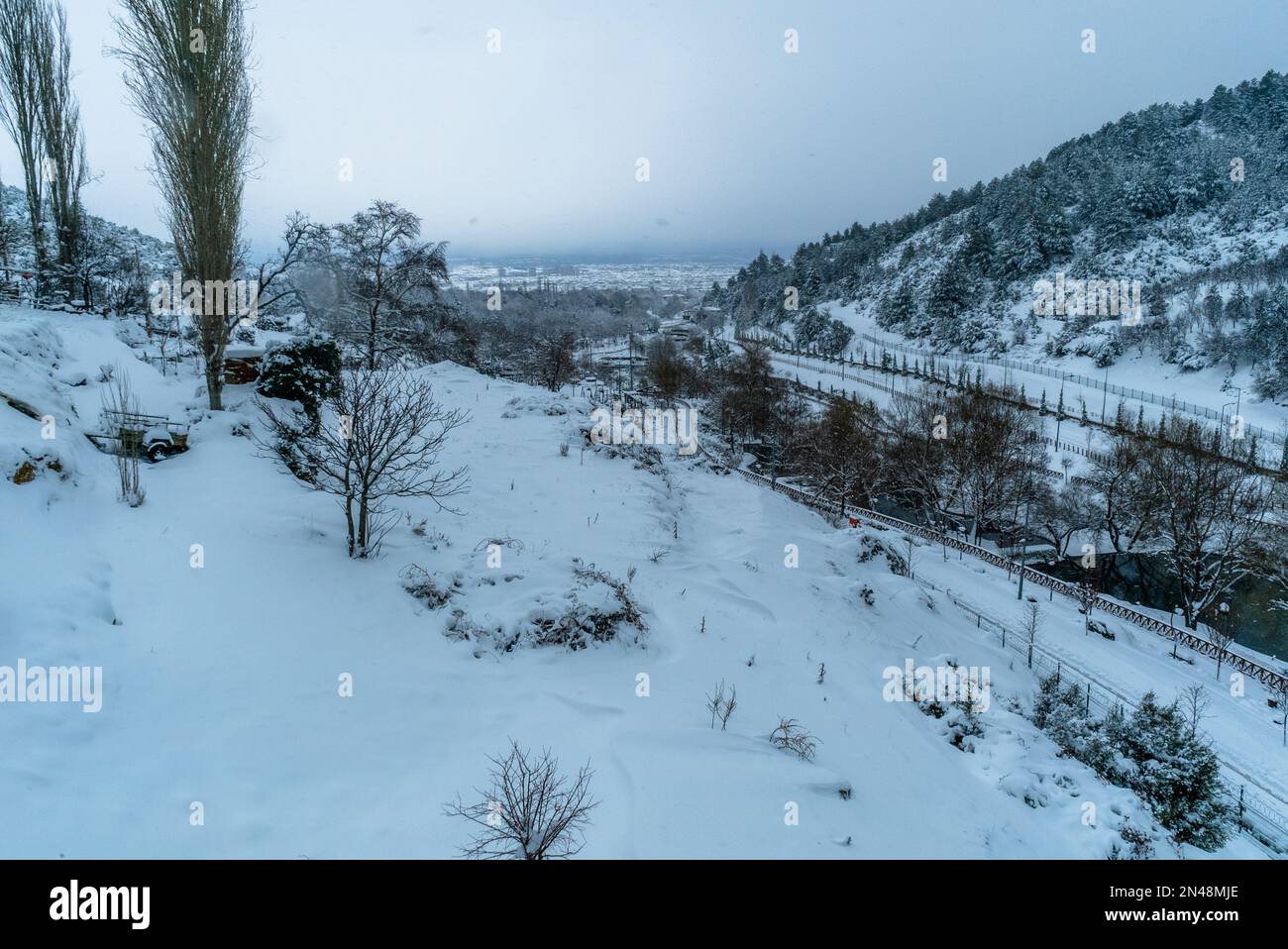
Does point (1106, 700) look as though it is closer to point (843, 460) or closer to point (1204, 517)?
point (1204, 517)

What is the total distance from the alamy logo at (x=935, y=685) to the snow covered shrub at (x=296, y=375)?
15.0 metres

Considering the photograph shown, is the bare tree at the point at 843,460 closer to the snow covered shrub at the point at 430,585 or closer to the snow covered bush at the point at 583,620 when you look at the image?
the snow covered bush at the point at 583,620

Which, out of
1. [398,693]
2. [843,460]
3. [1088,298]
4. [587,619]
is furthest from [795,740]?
[1088,298]

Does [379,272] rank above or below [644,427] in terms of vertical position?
above

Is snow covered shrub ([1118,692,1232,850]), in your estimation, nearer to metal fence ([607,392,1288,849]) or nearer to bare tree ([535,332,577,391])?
metal fence ([607,392,1288,849])

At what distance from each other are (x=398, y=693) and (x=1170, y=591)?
36.7 metres

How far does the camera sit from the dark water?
79.9 feet

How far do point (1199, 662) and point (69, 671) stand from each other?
28.0 meters

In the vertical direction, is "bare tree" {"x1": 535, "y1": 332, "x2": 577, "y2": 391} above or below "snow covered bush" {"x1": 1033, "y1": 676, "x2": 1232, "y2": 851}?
above

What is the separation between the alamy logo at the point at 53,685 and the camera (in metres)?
5.39

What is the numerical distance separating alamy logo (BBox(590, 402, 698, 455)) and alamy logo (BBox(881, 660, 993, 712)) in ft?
47.4

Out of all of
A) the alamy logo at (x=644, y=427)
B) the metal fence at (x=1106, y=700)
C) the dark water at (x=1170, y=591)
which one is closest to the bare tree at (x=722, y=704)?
the metal fence at (x=1106, y=700)

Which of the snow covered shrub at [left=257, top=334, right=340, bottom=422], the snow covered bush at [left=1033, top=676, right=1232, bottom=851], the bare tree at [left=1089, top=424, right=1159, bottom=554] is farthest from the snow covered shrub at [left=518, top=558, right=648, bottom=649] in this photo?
the bare tree at [left=1089, top=424, right=1159, bottom=554]

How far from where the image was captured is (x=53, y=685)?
5609 mm
